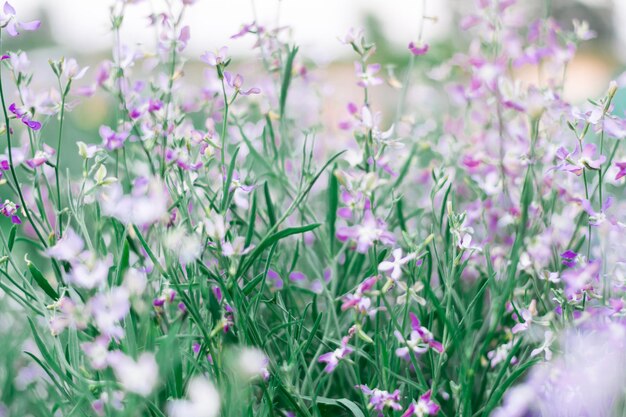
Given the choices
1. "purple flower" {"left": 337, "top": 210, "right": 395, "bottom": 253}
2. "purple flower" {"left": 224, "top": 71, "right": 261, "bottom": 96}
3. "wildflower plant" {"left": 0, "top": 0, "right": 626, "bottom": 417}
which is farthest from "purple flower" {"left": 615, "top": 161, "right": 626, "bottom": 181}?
"purple flower" {"left": 224, "top": 71, "right": 261, "bottom": 96}

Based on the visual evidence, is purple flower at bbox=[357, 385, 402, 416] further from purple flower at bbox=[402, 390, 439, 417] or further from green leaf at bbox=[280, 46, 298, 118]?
green leaf at bbox=[280, 46, 298, 118]

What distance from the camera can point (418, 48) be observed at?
3.81 feet

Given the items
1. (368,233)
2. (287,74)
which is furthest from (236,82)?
(368,233)

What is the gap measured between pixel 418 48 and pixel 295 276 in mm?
417

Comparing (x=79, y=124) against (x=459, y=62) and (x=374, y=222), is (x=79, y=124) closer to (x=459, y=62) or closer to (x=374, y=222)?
(x=459, y=62)

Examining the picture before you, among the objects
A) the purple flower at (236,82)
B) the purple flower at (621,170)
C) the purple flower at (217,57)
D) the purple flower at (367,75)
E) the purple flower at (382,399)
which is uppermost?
the purple flower at (217,57)

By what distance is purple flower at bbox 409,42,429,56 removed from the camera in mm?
1152

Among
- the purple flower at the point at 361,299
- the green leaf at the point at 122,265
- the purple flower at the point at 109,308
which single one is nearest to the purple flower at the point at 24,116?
the green leaf at the point at 122,265

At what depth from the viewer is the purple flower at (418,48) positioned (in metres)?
1.15

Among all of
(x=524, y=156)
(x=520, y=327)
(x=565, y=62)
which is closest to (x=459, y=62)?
(x=565, y=62)

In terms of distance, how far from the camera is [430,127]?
71.4 inches

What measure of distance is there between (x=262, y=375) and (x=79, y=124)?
338cm

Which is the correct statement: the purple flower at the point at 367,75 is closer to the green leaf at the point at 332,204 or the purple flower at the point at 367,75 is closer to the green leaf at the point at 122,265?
the green leaf at the point at 332,204

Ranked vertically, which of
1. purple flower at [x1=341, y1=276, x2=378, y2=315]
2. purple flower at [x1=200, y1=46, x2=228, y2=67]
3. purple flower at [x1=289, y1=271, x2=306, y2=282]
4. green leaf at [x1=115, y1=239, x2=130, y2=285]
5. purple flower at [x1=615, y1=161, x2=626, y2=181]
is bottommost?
purple flower at [x1=289, y1=271, x2=306, y2=282]
